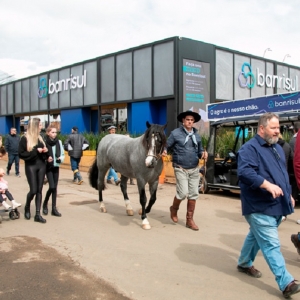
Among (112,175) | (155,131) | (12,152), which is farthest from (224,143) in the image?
(12,152)

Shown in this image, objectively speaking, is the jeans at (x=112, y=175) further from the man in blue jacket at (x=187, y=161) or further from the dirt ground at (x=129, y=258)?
the man in blue jacket at (x=187, y=161)

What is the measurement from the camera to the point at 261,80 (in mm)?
23359

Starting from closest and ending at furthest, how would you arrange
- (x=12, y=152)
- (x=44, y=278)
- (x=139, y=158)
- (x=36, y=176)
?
(x=44, y=278)
(x=139, y=158)
(x=36, y=176)
(x=12, y=152)

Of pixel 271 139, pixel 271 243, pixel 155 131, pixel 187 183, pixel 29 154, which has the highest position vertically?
pixel 155 131

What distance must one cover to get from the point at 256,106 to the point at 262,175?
628 cm

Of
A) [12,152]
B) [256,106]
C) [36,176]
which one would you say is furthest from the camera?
[12,152]

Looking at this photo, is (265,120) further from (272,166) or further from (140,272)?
(140,272)

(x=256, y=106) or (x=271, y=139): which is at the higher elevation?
(x=256, y=106)

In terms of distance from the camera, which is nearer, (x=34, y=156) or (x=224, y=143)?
(x=34, y=156)

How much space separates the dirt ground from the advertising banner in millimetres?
2590

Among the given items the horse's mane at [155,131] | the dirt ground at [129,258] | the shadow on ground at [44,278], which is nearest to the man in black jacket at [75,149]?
the dirt ground at [129,258]

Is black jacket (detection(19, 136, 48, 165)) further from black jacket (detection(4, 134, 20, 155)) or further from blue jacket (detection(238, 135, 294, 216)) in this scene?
black jacket (detection(4, 134, 20, 155))

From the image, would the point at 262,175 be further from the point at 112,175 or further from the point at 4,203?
the point at 112,175

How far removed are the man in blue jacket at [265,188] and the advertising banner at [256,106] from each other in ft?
17.3
